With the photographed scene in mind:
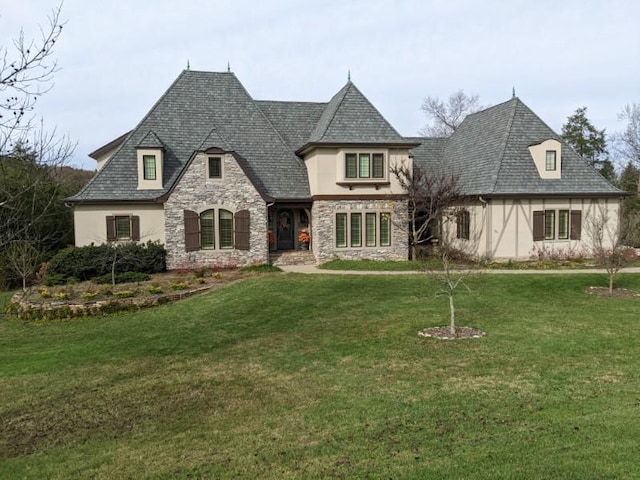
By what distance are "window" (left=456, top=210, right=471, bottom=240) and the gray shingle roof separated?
118 centimetres

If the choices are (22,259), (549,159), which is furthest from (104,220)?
(549,159)

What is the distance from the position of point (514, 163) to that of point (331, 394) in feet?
63.2

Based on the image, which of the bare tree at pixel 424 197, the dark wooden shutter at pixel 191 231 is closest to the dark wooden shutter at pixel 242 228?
the dark wooden shutter at pixel 191 231

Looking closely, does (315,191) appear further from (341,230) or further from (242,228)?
(242,228)

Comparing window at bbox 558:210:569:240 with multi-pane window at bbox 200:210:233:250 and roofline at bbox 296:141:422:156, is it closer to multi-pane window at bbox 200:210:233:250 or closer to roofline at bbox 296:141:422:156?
roofline at bbox 296:141:422:156

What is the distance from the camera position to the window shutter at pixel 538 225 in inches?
935

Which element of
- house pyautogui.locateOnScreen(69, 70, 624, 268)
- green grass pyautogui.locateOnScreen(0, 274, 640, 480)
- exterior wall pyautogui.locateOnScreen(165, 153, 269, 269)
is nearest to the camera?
green grass pyautogui.locateOnScreen(0, 274, 640, 480)

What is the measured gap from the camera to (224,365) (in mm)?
10352

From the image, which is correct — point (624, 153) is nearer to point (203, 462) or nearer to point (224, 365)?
point (224, 365)

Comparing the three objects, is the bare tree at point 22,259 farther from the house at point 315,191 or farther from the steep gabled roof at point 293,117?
the steep gabled roof at point 293,117

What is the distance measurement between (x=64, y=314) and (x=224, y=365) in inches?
350

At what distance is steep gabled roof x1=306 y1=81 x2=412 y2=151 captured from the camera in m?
23.7

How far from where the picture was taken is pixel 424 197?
24.1m

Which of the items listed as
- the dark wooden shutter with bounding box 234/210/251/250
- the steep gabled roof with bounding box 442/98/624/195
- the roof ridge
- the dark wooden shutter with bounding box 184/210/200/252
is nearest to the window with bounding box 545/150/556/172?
the steep gabled roof with bounding box 442/98/624/195
